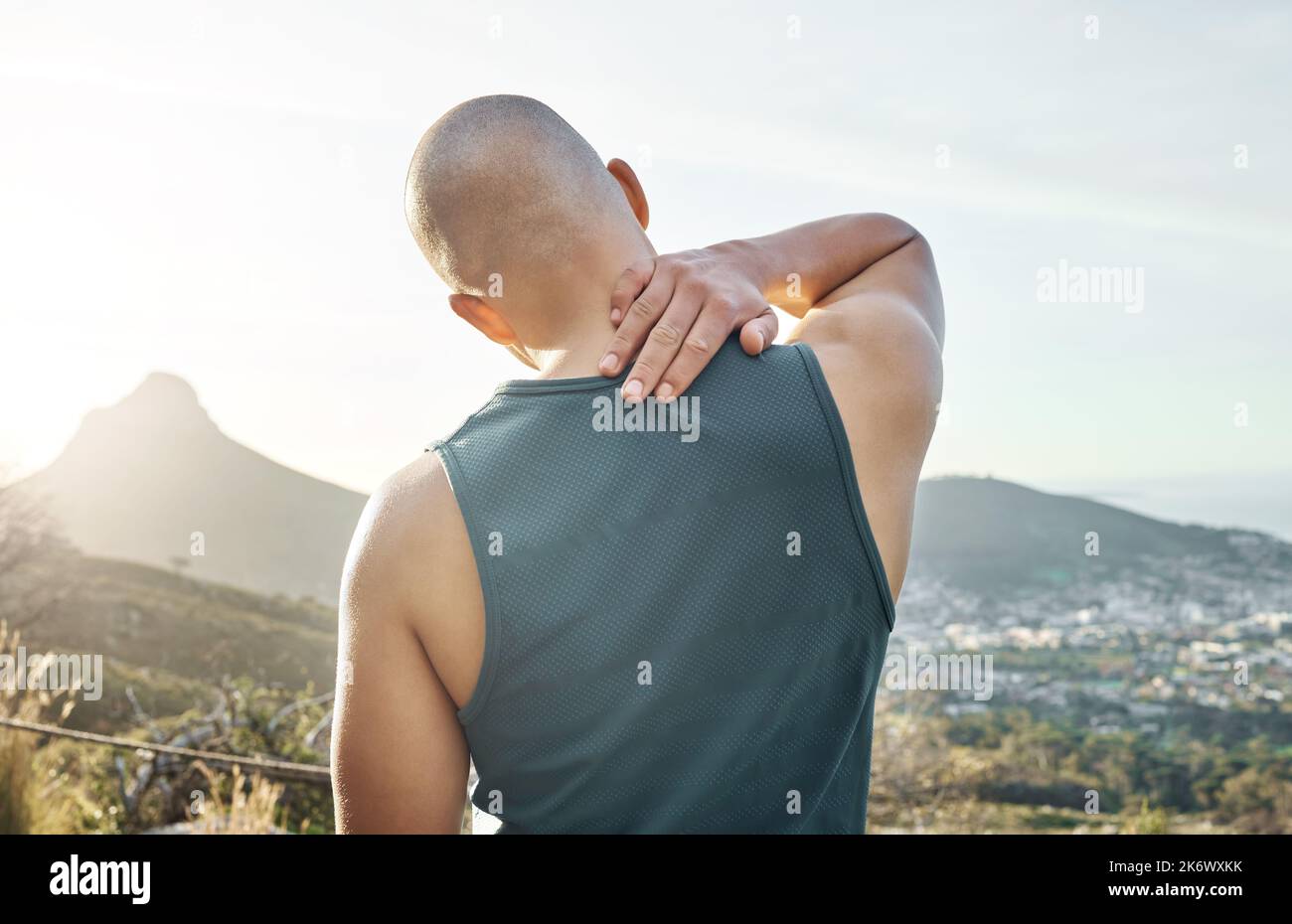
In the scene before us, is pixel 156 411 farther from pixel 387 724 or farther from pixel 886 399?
pixel 886 399

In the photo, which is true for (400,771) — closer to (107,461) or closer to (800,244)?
(800,244)

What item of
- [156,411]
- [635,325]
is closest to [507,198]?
[635,325]

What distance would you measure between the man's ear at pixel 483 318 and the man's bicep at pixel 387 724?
1.14 ft

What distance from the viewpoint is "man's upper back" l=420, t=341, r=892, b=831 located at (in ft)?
3.10

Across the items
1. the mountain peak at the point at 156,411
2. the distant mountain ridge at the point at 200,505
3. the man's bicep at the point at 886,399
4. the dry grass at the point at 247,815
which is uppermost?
the mountain peak at the point at 156,411

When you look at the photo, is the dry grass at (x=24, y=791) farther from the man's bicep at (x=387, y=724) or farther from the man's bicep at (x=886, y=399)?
the man's bicep at (x=886, y=399)

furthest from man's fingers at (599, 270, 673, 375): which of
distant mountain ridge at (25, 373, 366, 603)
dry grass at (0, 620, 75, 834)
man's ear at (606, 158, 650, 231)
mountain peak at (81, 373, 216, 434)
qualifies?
mountain peak at (81, 373, 216, 434)

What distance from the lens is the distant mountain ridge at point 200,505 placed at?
86.6 feet

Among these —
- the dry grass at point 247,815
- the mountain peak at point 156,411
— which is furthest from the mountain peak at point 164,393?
the dry grass at point 247,815

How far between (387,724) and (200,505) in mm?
32785

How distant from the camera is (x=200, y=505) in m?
30.4

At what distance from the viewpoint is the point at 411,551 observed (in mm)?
951

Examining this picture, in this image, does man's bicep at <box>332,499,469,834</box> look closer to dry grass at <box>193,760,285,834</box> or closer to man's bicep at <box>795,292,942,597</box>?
man's bicep at <box>795,292,942,597</box>
